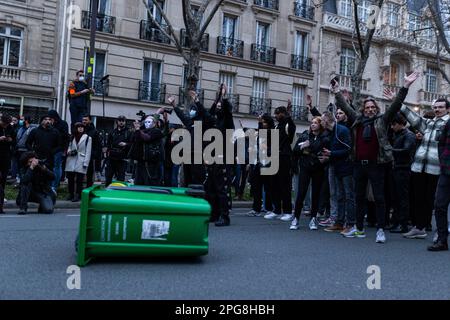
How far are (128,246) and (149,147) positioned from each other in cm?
510

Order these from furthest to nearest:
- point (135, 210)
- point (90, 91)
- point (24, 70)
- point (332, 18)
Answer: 1. point (332, 18)
2. point (24, 70)
3. point (90, 91)
4. point (135, 210)

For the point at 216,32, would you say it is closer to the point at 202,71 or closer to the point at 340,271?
the point at 202,71

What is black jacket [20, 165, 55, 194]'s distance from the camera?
971 centimetres

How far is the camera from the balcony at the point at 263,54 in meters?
30.2

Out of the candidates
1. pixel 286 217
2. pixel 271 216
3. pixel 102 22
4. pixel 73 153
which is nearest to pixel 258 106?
pixel 102 22

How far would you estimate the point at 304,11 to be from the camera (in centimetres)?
3197

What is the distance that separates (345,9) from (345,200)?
28047mm

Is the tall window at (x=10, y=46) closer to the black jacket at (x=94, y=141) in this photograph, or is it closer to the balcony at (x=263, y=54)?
the balcony at (x=263, y=54)

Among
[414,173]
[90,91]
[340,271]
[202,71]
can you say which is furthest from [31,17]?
[340,271]

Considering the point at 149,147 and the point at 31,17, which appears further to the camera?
the point at 31,17

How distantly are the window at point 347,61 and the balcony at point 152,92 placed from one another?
41.9 ft

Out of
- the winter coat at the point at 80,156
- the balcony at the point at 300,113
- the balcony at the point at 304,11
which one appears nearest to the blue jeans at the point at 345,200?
the winter coat at the point at 80,156

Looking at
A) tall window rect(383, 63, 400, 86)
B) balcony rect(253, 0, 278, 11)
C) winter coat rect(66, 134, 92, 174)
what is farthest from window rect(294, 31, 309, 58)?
winter coat rect(66, 134, 92, 174)
